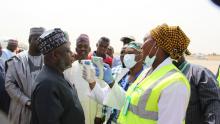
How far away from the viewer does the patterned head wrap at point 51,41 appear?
296 centimetres

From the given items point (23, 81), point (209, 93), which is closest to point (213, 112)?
point (209, 93)

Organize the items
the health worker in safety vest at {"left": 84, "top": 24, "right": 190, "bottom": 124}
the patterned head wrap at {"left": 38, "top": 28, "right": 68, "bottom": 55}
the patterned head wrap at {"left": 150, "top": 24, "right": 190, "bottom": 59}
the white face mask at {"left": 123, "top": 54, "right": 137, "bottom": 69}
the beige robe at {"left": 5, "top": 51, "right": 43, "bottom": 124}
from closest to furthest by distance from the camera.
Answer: the health worker in safety vest at {"left": 84, "top": 24, "right": 190, "bottom": 124}, the patterned head wrap at {"left": 150, "top": 24, "right": 190, "bottom": 59}, the patterned head wrap at {"left": 38, "top": 28, "right": 68, "bottom": 55}, the white face mask at {"left": 123, "top": 54, "right": 137, "bottom": 69}, the beige robe at {"left": 5, "top": 51, "right": 43, "bottom": 124}

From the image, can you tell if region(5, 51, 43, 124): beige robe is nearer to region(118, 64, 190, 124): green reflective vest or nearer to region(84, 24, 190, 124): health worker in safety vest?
region(84, 24, 190, 124): health worker in safety vest

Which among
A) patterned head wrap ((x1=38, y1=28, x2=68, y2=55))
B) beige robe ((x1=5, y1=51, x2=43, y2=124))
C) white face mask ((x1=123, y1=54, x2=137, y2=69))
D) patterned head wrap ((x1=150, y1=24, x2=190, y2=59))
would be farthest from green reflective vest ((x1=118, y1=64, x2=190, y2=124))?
beige robe ((x1=5, y1=51, x2=43, y2=124))

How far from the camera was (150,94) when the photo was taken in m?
2.52

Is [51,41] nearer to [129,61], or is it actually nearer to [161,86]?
[161,86]

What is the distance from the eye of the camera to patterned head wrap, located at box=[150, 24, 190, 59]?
2623 mm

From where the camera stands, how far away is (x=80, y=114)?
291cm

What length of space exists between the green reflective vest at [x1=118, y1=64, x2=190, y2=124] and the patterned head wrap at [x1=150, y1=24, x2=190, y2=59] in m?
0.11

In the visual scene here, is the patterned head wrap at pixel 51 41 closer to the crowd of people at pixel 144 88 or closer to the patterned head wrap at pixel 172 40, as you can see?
the crowd of people at pixel 144 88

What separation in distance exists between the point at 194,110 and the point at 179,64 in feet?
1.41

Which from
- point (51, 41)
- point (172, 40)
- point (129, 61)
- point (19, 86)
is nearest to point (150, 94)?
point (172, 40)

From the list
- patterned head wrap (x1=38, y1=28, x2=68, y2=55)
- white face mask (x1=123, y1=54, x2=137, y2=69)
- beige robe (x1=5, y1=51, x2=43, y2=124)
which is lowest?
beige robe (x1=5, y1=51, x2=43, y2=124)

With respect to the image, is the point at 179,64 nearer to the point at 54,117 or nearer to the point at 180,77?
the point at 180,77
